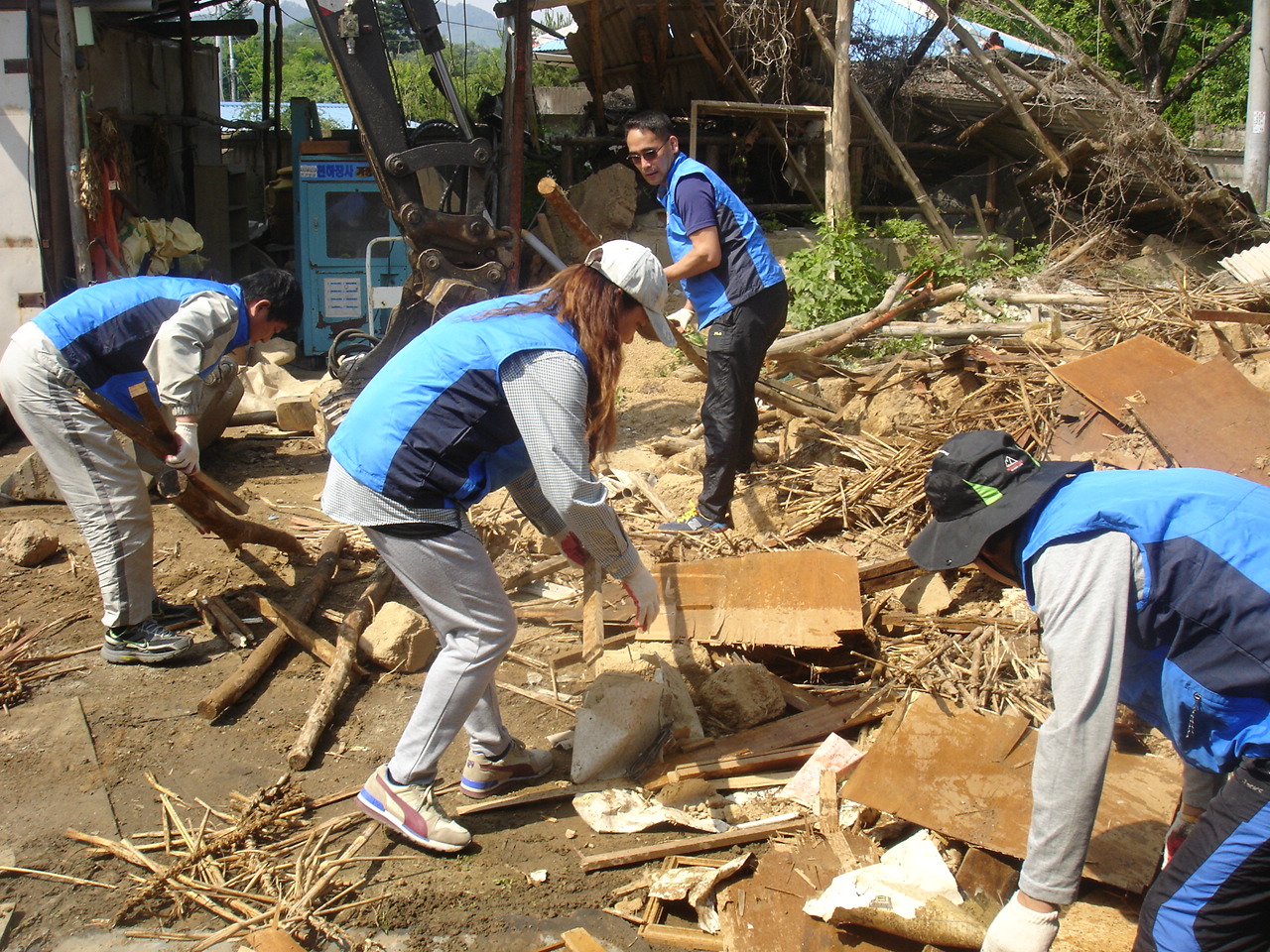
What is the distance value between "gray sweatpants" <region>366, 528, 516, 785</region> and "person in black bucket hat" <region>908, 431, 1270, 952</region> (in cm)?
142

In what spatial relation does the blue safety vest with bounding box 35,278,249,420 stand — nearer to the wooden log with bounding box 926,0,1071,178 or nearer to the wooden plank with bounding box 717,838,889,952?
the wooden plank with bounding box 717,838,889,952

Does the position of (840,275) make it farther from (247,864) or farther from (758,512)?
(247,864)

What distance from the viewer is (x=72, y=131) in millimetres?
7531

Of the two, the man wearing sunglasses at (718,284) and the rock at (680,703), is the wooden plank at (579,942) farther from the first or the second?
the man wearing sunglasses at (718,284)

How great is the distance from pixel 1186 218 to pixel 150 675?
11516 mm

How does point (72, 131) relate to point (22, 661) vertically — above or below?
above

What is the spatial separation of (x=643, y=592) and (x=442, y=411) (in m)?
0.84

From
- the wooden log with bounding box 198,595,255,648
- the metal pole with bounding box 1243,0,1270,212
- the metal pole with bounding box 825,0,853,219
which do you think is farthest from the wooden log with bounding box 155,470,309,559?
the metal pole with bounding box 1243,0,1270,212

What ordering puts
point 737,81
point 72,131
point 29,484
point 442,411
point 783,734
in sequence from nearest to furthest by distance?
point 442,411 < point 783,734 < point 29,484 < point 72,131 < point 737,81

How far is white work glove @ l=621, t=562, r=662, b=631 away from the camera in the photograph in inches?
119

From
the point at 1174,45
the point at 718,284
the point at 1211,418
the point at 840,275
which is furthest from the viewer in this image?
the point at 1174,45

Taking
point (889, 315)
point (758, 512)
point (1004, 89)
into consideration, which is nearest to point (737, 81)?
point (1004, 89)

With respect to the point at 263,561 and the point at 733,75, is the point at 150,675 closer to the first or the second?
the point at 263,561

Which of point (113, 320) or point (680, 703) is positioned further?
point (113, 320)
